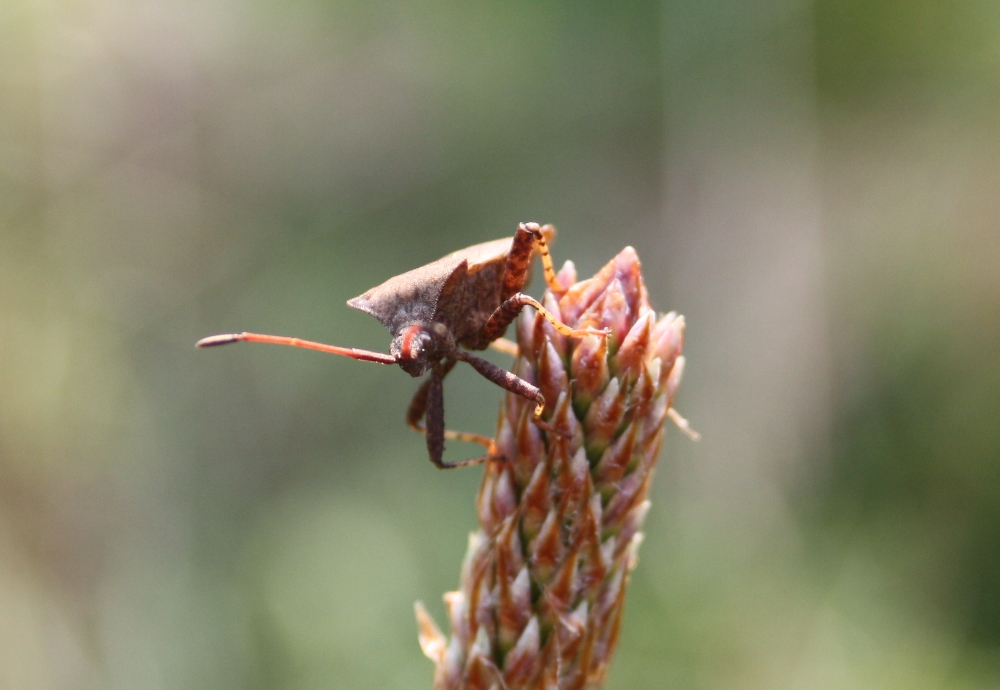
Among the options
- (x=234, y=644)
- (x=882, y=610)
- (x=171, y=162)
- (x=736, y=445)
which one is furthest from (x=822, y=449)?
(x=171, y=162)

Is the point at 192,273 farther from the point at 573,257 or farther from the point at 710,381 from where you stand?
the point at 710,381

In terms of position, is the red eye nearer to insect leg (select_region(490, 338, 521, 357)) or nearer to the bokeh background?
insect leg (select_region(490, 338, 521, 357))

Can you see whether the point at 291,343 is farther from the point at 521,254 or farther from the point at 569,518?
the point at 569,518

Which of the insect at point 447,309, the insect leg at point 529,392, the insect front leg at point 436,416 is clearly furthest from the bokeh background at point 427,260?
the insect leg at point 529,392

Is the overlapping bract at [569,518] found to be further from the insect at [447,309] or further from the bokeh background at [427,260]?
the bokeh background at [427,260]

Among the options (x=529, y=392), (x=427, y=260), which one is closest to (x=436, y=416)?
Result: (x=529, y=392)

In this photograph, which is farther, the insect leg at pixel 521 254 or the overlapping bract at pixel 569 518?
the insect leg at pixel 521 254
